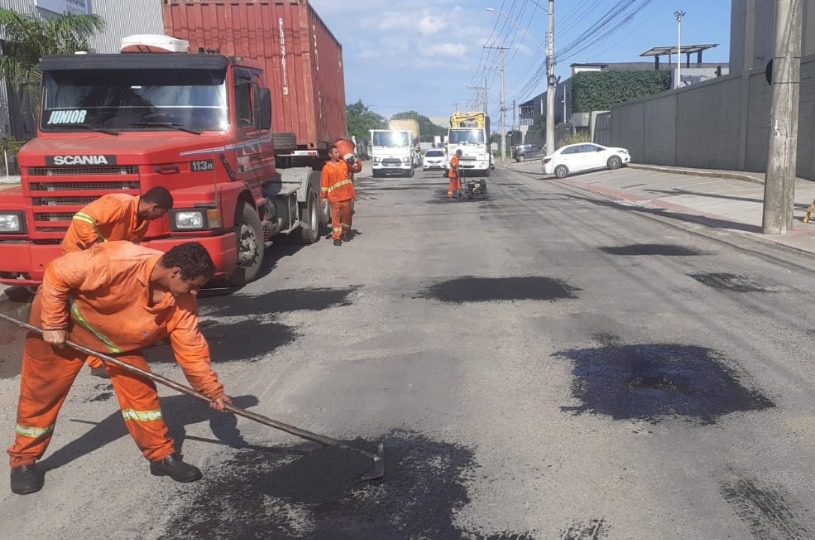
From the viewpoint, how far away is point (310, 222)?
12.6 m

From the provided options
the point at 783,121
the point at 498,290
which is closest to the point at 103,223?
the point at 498,290

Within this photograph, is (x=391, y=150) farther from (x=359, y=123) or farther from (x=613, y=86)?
(x=359, y=123)

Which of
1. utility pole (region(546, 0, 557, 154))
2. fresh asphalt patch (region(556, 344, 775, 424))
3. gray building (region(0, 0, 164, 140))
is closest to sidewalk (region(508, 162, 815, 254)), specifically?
fresh asphalt patch (region(556, 344, 775, 424))

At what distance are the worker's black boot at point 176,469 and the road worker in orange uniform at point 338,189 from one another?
28.3 feet

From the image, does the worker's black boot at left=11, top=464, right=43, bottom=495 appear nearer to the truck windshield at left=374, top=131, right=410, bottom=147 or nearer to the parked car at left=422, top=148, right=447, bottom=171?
→ the truck windshield at left=374, top=131, right=410, bottom=147

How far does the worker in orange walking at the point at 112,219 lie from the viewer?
4.18 metres

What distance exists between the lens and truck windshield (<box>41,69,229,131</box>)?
8.09 m

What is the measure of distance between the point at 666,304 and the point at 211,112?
5779 mm

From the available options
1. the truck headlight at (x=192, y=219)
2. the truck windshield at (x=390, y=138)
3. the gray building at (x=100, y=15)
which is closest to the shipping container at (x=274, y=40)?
the truck headlight at (x=192, y=219)

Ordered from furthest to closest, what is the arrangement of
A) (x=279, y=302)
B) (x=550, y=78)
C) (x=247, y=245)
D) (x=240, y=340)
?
1. (x=550, y=78)
2. (x=247, y=245)
3. (x=279, y=302)
4. (x=240, y=340)

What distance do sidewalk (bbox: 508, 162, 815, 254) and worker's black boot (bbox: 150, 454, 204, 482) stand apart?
31.3 ft

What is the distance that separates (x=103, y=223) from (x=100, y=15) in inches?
1232

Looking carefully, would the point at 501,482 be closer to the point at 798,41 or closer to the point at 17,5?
the point at 798,41

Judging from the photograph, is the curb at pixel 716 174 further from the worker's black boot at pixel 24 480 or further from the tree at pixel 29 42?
the worker's black boot at pixel 24 480
